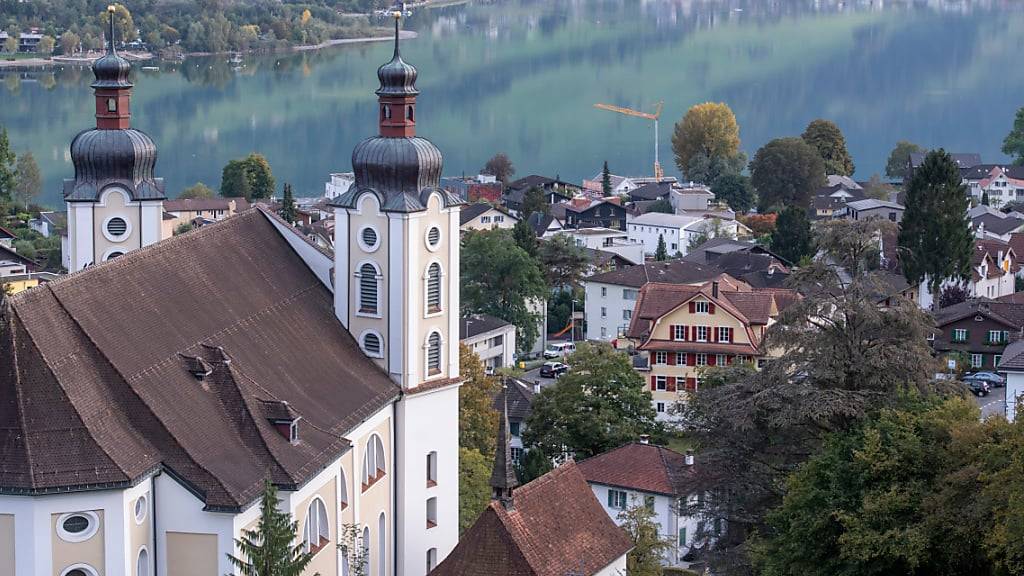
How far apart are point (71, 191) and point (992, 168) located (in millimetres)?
84815

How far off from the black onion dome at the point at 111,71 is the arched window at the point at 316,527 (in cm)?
1167

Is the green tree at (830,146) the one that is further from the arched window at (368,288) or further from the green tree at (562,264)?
the arched window at (368,288)

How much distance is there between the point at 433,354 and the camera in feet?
114

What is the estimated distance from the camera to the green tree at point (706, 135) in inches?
4811

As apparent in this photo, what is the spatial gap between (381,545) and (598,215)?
204ft

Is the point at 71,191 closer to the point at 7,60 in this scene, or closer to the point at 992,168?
the point at 992,168

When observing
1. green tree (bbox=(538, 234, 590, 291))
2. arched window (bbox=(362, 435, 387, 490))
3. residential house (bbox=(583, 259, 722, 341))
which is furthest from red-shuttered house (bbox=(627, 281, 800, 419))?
arched window (bbox=(362, 435, 387, 490))

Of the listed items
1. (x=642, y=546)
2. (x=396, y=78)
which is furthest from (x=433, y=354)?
(x=642, y=546)

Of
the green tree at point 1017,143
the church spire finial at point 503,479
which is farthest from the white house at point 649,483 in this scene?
the green tree at point 1017,143

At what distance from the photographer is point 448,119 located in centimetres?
15788

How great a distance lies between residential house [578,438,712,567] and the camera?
135 feet

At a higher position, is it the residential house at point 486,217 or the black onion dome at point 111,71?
the black onion dome at point 111,71

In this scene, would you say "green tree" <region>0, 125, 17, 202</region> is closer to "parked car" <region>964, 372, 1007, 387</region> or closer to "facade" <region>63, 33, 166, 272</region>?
"parked car" <region>964, 372, 1007, 387</region>

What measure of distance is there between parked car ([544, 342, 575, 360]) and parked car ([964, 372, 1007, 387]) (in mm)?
13341
